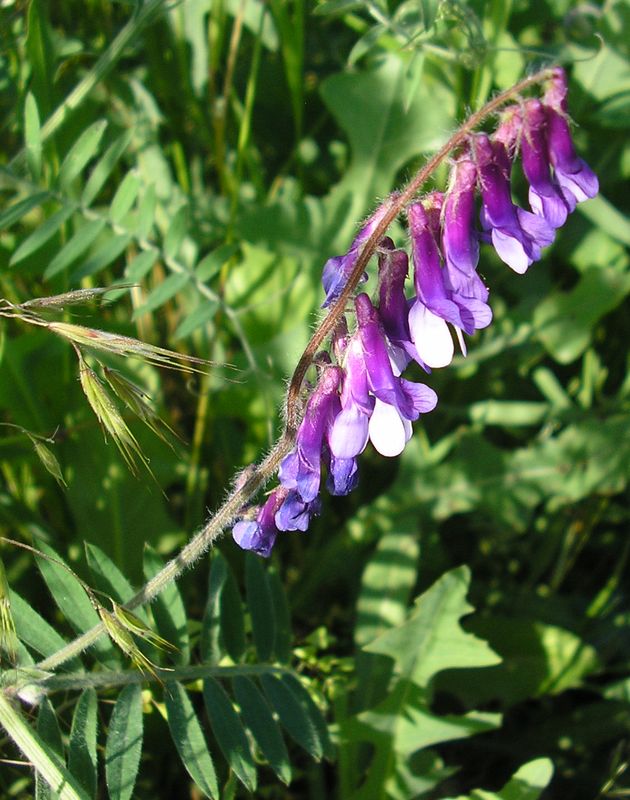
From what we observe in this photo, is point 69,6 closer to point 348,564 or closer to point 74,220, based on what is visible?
point 74,220

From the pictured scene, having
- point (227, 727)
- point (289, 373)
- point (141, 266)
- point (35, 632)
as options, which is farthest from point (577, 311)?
point (35, 632)

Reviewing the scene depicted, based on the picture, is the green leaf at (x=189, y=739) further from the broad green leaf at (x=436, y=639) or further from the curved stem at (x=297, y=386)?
the broad green leaf at (x=436, y=639)

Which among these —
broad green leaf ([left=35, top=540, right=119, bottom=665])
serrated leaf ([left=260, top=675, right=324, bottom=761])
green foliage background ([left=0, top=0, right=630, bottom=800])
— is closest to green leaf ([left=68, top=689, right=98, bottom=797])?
broad green leaf ([left=35, top=540, right=119, bottom=665])

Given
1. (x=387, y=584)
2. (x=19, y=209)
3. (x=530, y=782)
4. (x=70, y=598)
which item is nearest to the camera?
(x=70, y=598)

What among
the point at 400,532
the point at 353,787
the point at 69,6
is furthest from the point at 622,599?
the point at 69,6

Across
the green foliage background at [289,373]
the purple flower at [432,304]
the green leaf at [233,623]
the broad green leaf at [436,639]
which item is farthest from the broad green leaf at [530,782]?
the purple flower at [432,304]

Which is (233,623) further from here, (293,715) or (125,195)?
(125,195)

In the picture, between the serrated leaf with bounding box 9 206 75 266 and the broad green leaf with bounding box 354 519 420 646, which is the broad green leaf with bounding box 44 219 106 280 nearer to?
the serrated leaf with bounding box 9 206 75 266
